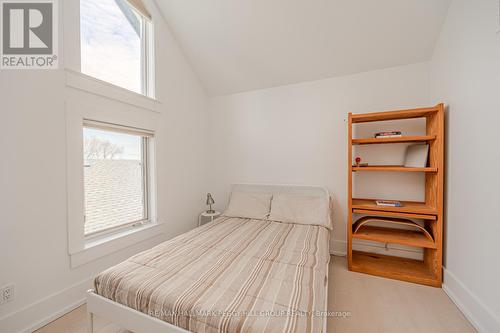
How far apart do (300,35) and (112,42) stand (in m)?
1.95

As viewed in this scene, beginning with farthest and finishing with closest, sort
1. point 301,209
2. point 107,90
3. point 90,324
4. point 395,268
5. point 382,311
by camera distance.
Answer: point 301,209, point 395,268, point 107,90, point 382,311, point 90,324

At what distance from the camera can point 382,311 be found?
58.2 inches

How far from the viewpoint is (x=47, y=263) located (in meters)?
1.42

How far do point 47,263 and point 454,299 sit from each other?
3.14 metres

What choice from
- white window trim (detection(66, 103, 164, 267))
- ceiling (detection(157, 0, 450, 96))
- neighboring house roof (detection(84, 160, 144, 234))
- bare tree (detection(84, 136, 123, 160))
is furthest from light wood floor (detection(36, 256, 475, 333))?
ceiling (detection(157, 0, 450, 96))

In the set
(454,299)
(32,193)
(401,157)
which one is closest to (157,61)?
(32,193)

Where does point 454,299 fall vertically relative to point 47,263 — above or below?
below

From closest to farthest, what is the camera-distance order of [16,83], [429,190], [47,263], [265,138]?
[16,83]
[47,263]
[429,190]
[265,138]

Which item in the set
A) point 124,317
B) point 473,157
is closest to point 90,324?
point 124,317

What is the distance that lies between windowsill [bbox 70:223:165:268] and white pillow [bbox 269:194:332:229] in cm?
139

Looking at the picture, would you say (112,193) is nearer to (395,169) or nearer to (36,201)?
(36,201)

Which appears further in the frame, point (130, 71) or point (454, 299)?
point (130, 71)

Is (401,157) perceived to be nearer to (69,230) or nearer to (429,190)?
(429,190)

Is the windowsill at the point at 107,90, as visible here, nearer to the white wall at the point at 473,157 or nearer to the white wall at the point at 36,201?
the white wall at the point at 36,201
